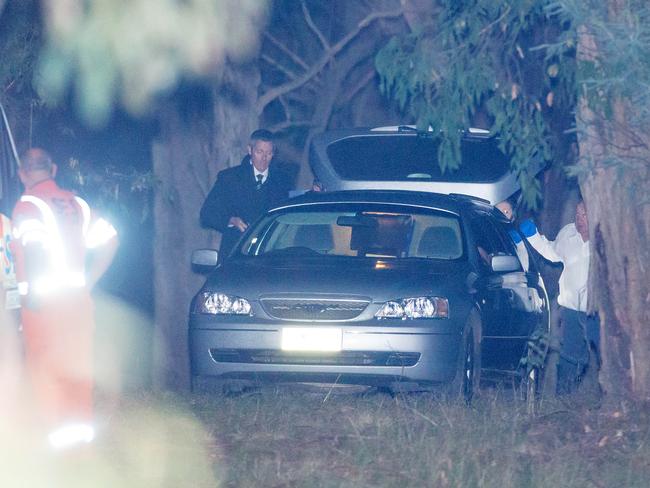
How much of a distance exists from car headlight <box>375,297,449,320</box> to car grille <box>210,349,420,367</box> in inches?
10.0

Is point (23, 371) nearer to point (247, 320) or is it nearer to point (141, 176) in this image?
point (247, 320)

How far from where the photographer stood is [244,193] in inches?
496

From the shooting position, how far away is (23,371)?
30.0 feet

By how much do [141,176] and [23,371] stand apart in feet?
17.3

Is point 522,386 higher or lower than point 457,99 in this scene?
lower

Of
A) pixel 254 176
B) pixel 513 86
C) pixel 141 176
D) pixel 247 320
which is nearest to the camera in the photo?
pixel 247 320

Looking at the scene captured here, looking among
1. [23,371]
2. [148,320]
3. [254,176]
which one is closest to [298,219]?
[254,176]

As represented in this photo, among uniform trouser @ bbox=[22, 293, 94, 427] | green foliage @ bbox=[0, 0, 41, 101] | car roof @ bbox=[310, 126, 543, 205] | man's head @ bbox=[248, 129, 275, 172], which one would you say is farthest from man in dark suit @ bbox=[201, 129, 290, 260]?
uniform trouser @ bbox=[22, 293, 94, 427]

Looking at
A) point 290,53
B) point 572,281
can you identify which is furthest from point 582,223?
point 290,53

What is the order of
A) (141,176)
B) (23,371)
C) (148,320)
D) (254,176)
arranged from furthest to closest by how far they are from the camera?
(148,320) < (141,176) < (254,176) < (23,371)

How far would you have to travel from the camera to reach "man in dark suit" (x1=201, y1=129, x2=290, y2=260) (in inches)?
492

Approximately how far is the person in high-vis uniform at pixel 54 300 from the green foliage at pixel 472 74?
3.04 meters

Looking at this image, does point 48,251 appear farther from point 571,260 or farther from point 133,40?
point 571,260

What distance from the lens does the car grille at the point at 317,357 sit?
9.76 m
